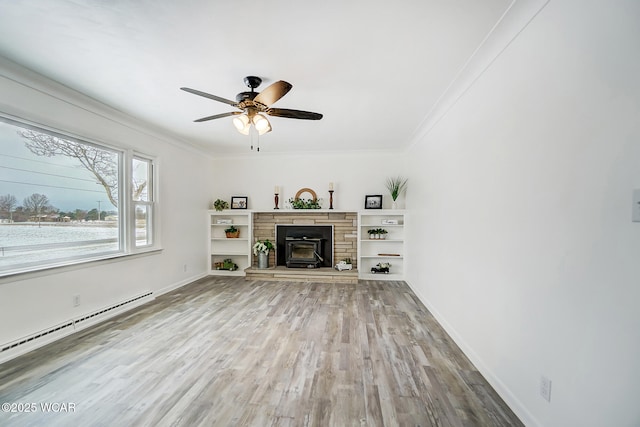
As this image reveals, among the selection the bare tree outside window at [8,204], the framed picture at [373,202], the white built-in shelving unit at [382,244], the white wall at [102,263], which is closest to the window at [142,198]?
the white wall at [102,263]

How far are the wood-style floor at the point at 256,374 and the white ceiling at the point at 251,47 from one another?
2536 mm

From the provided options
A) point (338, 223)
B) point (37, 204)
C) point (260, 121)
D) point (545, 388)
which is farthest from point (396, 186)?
point (37, 204)

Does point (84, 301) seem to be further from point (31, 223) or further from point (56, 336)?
point (31, 223)

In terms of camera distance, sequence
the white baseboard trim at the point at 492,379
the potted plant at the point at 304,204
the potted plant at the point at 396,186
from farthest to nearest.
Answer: the potted plant at the point at 304,204 → the potted plant at the point at 396,186 → the white baseboard trim at the point at 492,379

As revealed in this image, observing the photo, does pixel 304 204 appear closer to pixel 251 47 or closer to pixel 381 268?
pixel 381 268

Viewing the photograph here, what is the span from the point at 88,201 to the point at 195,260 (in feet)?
7.07

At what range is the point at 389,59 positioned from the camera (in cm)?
205

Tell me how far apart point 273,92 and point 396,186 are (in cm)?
337

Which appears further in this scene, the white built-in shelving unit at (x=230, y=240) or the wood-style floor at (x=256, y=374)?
the white built-in shelving unit at (x=230, y=240)

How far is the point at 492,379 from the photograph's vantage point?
73.2 inches

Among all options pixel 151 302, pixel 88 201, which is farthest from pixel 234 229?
pixel 88 201

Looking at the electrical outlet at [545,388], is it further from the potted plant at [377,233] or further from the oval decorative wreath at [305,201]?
the oval decorative wreath at [305,201]

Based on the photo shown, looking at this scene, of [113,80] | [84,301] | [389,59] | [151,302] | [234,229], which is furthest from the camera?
[234,229]

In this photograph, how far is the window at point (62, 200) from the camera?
7.48 feet
